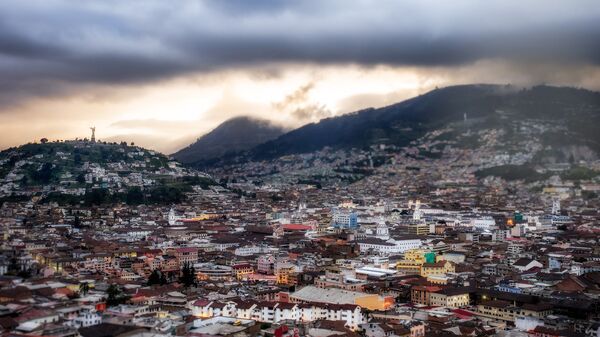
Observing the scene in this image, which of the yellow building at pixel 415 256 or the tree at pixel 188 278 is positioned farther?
the yellow building at pixel 415 256

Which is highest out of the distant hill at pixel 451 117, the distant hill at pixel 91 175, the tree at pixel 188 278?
the distant hill at pixel 451 117

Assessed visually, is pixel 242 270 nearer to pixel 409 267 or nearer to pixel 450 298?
pixel 409 267

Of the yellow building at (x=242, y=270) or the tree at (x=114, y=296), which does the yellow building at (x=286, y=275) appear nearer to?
the yellow building at (x=242, y=270)

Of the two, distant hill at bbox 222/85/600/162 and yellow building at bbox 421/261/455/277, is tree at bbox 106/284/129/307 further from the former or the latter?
distant hill at bbox 222/85/600/162

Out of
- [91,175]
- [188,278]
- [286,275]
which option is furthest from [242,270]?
[91,175]

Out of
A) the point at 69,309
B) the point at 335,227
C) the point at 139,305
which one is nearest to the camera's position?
the point at 69,309

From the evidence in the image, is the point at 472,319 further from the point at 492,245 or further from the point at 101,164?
the point at 101,164

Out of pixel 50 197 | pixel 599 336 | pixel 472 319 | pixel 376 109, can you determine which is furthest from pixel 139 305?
pixel 376 109

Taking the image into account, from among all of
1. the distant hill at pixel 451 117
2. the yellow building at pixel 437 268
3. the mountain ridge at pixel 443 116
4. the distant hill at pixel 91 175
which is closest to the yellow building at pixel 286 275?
the yellow building at pixel 437 268
